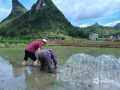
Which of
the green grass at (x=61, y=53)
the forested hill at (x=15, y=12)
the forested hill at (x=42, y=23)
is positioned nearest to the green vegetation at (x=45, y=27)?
the forested hill at (x=42, y=23)

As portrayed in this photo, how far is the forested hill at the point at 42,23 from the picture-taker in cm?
10125

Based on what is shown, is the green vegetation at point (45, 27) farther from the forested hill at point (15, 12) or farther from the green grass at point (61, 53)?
the green grass at point (61, 53)

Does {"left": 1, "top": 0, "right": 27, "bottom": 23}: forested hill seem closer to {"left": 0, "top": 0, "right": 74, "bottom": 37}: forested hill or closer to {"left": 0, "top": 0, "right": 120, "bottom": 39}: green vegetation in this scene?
{"left": 0, "top": 0, "right": 120, "bottom": 39}: green vegetation

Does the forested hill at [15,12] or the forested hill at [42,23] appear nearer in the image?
the forested hill at [42,23]

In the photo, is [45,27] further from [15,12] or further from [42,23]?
[15,12]

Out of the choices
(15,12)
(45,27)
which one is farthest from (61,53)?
(15,12)

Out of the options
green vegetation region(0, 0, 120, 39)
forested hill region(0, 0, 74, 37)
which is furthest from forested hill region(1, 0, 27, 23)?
forested hill region(0, 0, 74, 37)

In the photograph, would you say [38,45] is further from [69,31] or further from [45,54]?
[69,31]

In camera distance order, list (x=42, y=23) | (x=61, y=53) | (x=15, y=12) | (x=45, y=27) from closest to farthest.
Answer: (x=61, y=53) → (x=45, y=27) → (x=42, y=23) → (x=15, y=12)

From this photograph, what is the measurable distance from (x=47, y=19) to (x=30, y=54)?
10667 centimetres

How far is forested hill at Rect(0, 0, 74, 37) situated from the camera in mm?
101250

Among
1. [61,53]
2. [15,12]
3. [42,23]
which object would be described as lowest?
[61,53]

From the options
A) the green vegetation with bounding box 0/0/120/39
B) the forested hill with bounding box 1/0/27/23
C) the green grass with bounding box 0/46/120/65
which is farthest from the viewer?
the forested hill with bounding box 1/0/27/23

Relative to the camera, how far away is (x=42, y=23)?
10938cm
